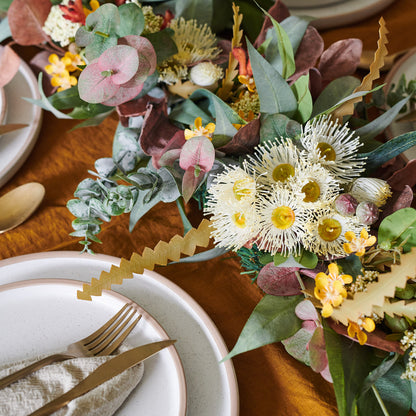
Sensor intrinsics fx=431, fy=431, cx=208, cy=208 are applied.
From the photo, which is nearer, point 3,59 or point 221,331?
point 221,331

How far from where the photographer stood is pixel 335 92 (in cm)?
50

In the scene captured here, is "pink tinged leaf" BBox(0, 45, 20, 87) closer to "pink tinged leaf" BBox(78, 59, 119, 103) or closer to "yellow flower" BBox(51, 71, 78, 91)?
"yellow flower" BBox(51, 71, 78, 91)

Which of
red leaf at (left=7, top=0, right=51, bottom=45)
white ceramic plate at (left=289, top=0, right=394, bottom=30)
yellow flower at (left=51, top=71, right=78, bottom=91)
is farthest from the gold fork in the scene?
white ceramic plate at (left=289, top=0, right=394, bottom=30)

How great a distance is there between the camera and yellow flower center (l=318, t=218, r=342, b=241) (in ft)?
1.40

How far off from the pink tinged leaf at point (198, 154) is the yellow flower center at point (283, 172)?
0.07 meters

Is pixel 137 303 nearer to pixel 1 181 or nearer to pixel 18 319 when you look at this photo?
pixel 18 319

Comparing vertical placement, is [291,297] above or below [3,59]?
below

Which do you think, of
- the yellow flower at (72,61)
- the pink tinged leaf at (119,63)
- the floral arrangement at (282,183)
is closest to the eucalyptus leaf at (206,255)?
the floral arrangement at (282,183)

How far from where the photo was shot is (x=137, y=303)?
0.46 meters

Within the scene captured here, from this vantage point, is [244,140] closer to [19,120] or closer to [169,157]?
[169,157]

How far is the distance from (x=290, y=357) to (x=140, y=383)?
17 centimetres

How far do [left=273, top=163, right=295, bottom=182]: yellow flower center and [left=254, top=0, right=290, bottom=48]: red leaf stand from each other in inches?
8.9

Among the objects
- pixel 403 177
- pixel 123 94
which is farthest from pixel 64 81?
pixel 403 177

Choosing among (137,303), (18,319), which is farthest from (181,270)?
(18,319)
